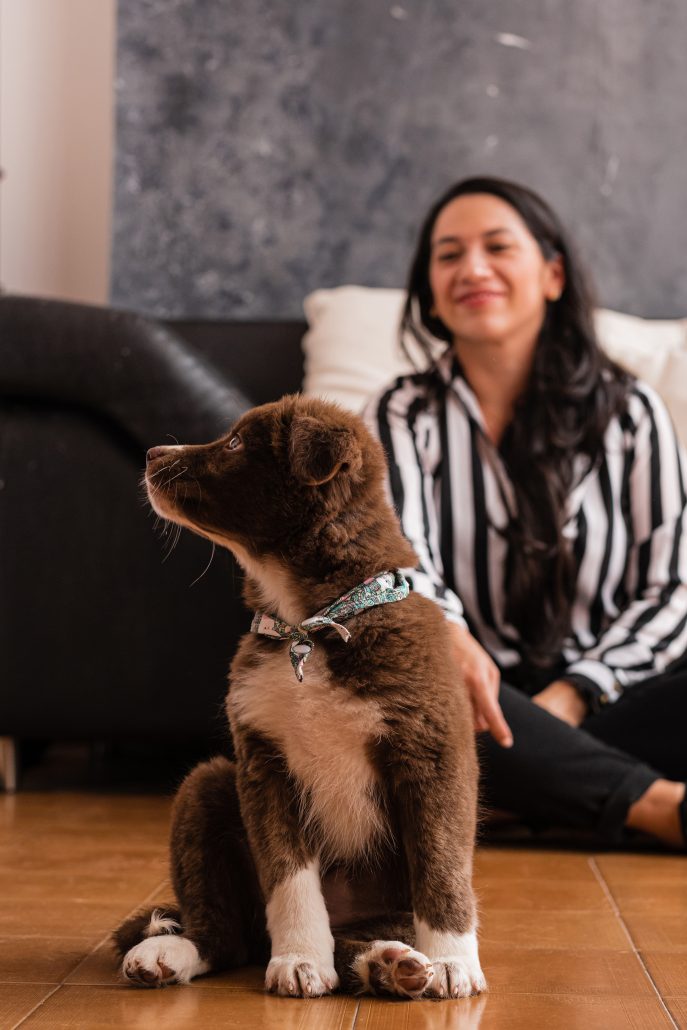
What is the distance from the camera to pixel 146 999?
1.19 m

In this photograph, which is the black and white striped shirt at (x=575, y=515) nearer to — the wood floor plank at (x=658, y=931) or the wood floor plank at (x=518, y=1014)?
the wood floor plank at (x=658, y=931)

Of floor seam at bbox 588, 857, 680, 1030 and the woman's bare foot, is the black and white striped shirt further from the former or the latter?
floor seam at bbox 588, 857, 680, 1030

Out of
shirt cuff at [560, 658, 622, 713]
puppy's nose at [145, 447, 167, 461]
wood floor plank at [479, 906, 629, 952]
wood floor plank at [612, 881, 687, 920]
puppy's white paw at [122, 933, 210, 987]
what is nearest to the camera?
puppy's white paw at [122, 933, 210, 987]

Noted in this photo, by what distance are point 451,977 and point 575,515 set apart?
1271mm

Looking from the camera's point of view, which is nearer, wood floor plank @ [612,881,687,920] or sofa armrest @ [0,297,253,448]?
wood floor plank @ [612,881,687,920]

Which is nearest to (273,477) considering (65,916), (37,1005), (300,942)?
(300,942)

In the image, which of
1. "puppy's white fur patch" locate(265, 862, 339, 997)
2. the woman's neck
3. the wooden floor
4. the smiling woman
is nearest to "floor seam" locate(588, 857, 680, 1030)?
the wooden floor

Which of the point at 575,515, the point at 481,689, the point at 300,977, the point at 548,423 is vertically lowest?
the point at 300,977

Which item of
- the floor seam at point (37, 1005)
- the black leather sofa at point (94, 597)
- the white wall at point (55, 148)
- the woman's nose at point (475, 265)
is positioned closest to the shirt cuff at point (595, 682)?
the black leather sofa at point (94, 597)

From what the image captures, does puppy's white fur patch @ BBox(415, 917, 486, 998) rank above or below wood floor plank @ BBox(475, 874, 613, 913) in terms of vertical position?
above

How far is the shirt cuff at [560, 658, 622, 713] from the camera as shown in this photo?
2127mm

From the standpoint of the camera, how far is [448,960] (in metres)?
1.17

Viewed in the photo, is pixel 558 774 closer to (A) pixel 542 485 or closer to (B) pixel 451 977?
(A) pixel 542 485

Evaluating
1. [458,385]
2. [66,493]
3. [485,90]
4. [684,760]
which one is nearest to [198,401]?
[66,493]
